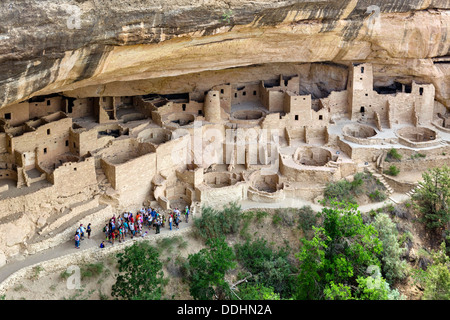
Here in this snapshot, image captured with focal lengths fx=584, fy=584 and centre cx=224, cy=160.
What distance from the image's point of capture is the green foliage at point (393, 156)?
1917 cm

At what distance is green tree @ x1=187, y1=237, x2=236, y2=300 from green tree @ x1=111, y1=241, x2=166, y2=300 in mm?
825

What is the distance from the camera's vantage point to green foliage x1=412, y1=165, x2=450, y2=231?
17625 mm

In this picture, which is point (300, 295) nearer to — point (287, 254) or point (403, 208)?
point (287, 254)

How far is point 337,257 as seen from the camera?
556 inches

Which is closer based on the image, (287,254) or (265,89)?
(287,254)

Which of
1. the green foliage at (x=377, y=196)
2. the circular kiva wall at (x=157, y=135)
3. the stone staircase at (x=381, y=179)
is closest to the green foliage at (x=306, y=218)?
the green foliage at (x=377, y=196)

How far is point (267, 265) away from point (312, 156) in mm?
5147

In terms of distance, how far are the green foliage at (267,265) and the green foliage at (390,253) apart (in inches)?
99.8

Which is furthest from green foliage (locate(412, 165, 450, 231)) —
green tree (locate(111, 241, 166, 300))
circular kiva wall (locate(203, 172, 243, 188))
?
green tree (locate(111, 241, 166, 300))

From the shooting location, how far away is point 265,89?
21297mm

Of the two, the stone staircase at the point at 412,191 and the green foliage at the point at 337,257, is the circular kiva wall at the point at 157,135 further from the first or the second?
the stone staircase at the point at 412,191

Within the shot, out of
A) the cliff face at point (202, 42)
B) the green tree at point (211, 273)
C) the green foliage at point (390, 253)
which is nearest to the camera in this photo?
the cliff face at point (202, 42)

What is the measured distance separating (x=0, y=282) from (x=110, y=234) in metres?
3.06
